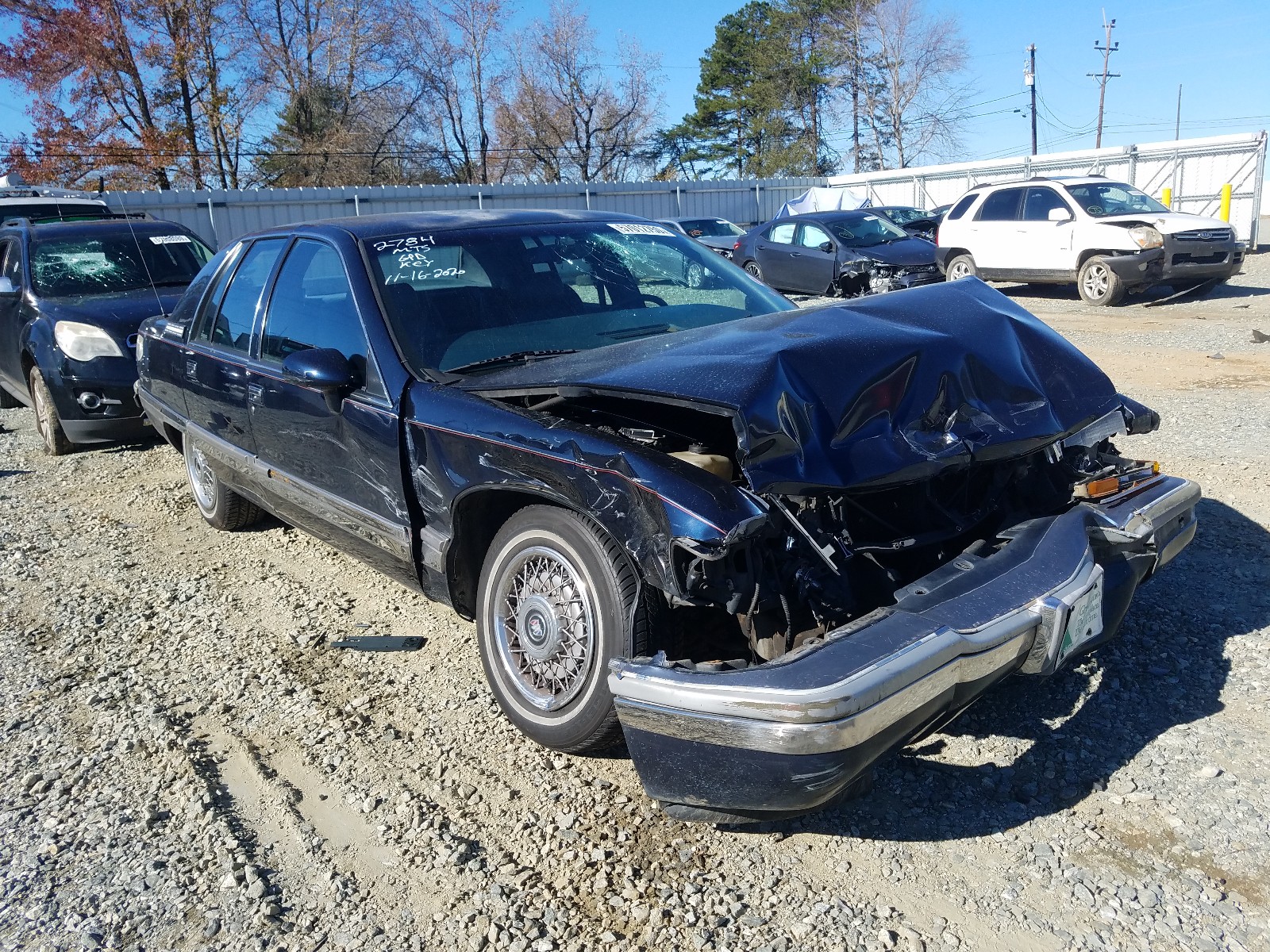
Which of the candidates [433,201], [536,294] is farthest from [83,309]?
[433,201]

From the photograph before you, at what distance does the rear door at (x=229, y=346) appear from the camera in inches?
178

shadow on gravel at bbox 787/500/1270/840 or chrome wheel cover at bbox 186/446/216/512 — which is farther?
chrome wheel cover at bbox 186/446/216/512

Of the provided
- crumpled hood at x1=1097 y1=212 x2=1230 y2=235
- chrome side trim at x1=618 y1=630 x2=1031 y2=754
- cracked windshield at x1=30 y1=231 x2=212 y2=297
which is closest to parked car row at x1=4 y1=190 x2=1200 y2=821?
chrome side trim at x1=618 y1=630 x2=1031 y2=754

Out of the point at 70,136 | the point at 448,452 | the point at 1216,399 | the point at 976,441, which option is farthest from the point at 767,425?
the point at 70,136

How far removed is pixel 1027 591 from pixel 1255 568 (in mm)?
2318

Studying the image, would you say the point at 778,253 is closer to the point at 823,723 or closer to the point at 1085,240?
the point at 1085,240

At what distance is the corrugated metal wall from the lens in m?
22.4

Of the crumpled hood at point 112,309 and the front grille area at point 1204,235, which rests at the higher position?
the crumpled hood at point 112,309

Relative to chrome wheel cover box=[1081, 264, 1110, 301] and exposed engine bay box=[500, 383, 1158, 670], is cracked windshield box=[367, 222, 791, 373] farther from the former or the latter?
chrome wheel cover box=[1081, 264, 1110, 301]

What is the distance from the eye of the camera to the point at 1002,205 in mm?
15133

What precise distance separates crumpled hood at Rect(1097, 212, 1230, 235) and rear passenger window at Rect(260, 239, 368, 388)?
12.5 metres

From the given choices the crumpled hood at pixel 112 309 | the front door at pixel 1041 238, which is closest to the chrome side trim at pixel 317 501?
the crumpled hood at pixel 112 309

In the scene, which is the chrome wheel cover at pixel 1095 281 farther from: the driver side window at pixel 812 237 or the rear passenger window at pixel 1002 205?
the driver side window at pixel 812 237

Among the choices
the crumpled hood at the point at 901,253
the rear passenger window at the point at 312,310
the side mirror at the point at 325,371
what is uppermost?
the rear passenger window at the point at 312,310
